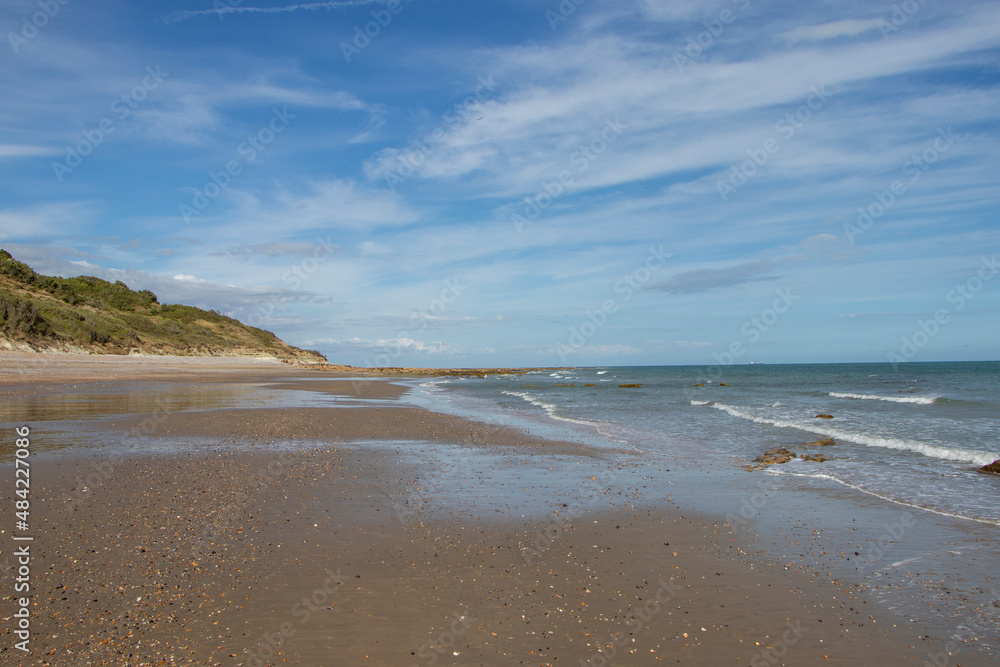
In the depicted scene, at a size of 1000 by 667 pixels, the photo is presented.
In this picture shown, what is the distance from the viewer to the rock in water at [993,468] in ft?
46.3

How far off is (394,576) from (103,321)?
245ft

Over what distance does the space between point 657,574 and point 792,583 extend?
1.65m

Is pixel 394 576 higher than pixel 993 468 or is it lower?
lower

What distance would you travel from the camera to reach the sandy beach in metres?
5.18

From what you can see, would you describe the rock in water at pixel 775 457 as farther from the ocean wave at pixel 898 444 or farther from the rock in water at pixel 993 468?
the rock in water at pixel 993 468

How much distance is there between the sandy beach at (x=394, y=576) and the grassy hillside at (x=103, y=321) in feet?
157

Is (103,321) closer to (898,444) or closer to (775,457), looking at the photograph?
(775,457)

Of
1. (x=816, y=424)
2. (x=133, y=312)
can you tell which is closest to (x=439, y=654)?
(x=816, y=424)

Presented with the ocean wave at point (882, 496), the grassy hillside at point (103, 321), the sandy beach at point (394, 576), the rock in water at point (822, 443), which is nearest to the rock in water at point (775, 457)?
the ocean wave at point (882, 496)

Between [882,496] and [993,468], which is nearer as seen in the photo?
[882,496]

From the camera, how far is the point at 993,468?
1423cm

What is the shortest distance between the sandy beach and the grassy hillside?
157 ft

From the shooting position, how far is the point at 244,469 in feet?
40.0

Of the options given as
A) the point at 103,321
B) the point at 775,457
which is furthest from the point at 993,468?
the point at 103,321
